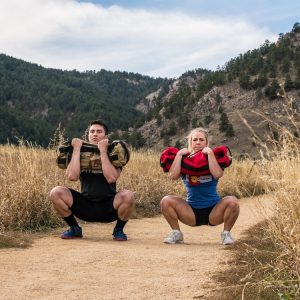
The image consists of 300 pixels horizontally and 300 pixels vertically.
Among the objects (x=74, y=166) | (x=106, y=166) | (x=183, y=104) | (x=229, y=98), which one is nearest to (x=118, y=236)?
(x=106, y=166)

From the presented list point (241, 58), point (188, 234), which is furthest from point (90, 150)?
point (241, 58)

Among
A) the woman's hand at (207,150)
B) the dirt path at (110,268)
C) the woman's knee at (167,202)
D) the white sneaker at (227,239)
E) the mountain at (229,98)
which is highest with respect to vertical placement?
the mountain at (229,98)

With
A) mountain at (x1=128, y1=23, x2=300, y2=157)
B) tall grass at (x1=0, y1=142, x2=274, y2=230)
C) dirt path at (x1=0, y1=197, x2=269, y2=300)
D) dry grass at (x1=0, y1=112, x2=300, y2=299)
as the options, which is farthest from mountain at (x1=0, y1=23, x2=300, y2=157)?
dirt path at (x1=0, y1=197, x2=269, y2=300)

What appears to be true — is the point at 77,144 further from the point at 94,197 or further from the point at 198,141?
the point at 198,141

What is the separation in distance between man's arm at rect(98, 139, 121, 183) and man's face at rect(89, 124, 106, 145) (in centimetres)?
19

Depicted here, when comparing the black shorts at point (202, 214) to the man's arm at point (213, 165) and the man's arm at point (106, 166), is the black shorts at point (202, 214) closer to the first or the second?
the man's arm at point (213, 165)

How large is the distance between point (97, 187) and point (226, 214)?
1436mm

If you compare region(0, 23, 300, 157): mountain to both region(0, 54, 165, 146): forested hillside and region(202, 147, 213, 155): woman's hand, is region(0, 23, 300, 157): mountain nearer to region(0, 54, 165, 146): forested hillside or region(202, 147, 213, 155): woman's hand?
region(0, 54, 165, 146): forested hillside

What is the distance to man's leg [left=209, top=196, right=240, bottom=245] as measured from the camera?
5668 millimetres

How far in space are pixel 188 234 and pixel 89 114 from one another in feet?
318

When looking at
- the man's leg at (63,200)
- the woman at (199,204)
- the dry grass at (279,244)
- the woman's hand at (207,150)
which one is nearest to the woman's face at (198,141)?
the woman at (199,204)

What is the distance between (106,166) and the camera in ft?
19.0

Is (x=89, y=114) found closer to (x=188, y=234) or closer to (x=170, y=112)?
(x=170, y=112)

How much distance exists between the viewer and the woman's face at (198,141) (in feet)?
18.9
